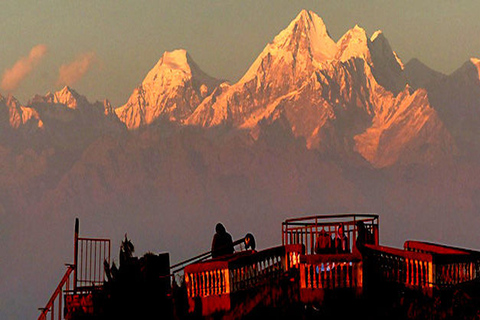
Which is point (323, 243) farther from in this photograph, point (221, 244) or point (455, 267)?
point (455, 267)

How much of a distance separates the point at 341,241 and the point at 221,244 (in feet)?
13.9

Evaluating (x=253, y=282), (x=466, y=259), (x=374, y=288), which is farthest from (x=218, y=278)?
(x=466, y=259)

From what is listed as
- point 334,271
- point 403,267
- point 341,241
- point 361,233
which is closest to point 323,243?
point 341,241

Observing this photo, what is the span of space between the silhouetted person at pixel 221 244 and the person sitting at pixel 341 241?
3650 millimetres

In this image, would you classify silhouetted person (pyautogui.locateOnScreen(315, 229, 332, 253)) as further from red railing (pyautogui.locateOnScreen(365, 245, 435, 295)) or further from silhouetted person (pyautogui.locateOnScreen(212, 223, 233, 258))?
silhouetted person (pyautogui.locateOnScreen(212, 223, 233, 258))

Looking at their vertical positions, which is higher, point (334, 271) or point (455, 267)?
point (334, 271)

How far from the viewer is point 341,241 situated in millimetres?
47000

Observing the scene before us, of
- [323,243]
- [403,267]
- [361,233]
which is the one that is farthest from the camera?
[361,233]

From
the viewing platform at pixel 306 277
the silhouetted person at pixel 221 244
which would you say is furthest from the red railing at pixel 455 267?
the silhouetted person at pixel 221 244

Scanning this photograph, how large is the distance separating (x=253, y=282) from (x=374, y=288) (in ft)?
12.3

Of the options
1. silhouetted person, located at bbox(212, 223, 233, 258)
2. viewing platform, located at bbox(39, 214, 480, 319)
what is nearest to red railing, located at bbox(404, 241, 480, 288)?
viewing platform, located at bbox(39, 214, 480, 319)

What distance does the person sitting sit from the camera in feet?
153

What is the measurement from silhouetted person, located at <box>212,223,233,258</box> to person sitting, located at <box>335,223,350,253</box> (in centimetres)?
365

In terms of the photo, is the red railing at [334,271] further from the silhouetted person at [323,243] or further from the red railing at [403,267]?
the silhouetted person at [323,243]
